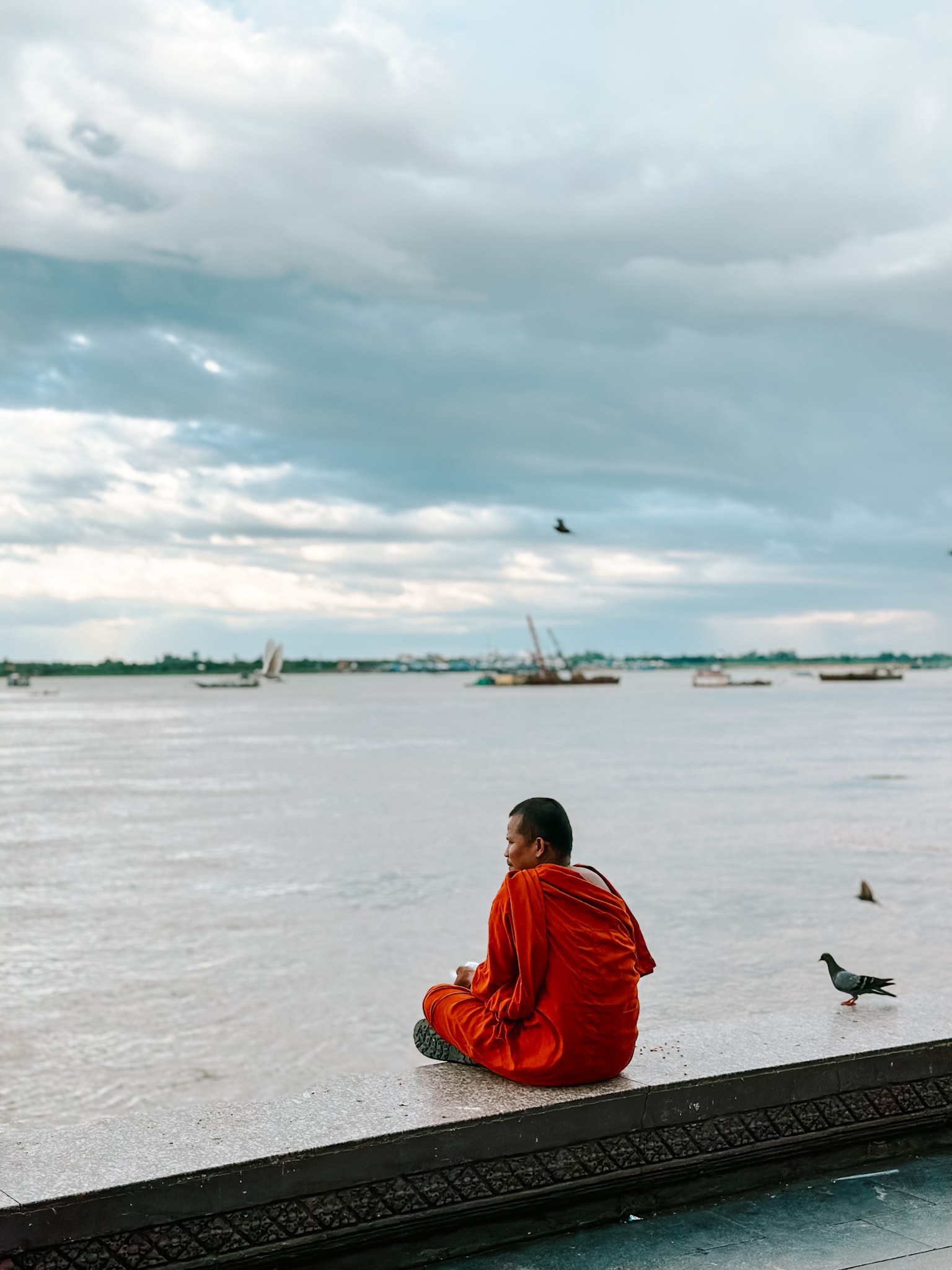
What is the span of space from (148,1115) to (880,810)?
26154 millimetres

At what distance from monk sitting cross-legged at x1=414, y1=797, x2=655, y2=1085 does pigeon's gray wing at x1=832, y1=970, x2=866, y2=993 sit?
59.7 inches

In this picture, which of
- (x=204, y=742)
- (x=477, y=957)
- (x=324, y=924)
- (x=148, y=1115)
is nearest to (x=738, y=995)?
(x=477, y=957)

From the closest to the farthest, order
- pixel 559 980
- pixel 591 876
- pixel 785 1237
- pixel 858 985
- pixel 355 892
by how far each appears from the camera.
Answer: pixel 785 1237 → pixel 559 980 → pixel 591 876 → pixel 858 985 → pixel 355 892

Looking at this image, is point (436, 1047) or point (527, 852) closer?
point (527, 852)

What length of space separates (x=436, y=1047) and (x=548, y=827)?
39.1 inches

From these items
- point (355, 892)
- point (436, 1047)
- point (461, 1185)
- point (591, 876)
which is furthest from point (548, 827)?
point (355, 892)

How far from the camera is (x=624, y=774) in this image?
40094mm

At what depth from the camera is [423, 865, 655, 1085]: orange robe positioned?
4113 millimetres

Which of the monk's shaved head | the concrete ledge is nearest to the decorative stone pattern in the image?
Answer: the concrete ledge

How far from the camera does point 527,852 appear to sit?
4191 mm

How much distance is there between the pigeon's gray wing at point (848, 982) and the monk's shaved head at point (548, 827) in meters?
1.86

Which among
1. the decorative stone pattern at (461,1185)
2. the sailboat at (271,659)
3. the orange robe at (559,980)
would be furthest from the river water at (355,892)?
the sailboat at (271,659)

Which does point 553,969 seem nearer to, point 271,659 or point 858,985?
point 858,985

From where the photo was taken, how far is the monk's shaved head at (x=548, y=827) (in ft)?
13.8
